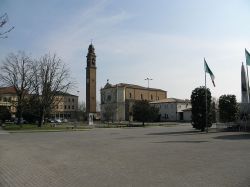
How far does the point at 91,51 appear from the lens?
96.0m

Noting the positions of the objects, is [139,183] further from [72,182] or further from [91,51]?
[91,51]

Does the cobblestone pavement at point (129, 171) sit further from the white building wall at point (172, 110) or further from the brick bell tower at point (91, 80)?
the white building wall at point (172, 110)

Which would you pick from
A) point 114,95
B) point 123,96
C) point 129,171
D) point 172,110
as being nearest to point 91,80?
point 123,96

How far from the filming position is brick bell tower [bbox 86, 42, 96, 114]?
314 ft

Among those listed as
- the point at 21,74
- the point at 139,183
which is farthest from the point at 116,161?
the point at 21,74

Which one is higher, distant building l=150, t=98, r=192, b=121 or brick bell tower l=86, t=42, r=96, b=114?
brick bell tower l=86, t=42, r=96, b=114

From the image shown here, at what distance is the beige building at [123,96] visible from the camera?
115m

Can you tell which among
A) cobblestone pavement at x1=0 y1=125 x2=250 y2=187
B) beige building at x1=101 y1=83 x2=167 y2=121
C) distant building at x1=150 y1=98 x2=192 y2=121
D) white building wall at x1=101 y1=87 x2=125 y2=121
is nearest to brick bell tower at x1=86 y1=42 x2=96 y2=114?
beige building at x1=101 y1=83 x2=167 y2=121

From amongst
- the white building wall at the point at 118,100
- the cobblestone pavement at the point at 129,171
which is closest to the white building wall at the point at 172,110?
the white building wall at the point at 118,100

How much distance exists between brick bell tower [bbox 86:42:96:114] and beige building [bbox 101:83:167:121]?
1454 cm

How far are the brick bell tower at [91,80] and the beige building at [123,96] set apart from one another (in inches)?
572

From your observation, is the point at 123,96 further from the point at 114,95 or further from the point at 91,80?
the point at 91,80

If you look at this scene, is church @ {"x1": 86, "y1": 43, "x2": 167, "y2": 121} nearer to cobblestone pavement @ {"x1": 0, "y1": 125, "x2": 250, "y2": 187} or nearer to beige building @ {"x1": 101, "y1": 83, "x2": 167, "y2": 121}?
beige building @ {"x1": 101, "y1": 83, "x2": 167, "y2": 121}

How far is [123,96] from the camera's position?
383ft
